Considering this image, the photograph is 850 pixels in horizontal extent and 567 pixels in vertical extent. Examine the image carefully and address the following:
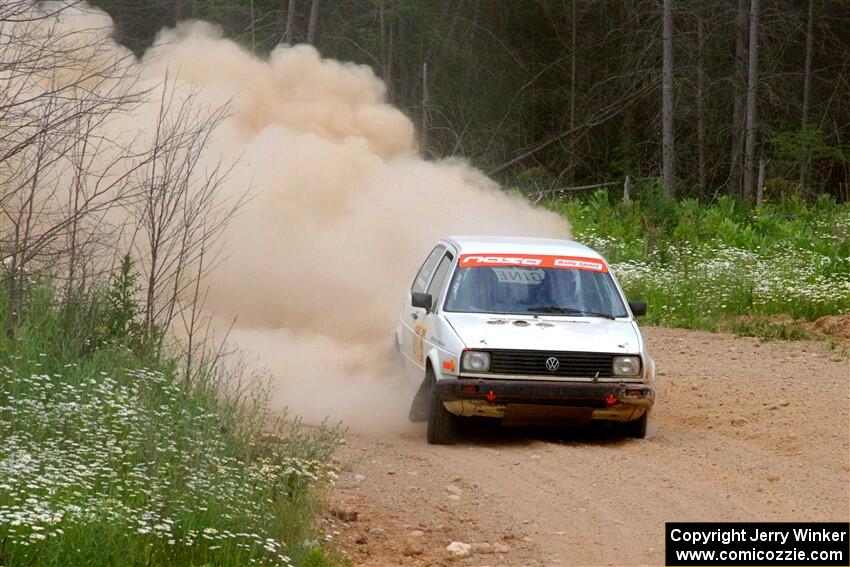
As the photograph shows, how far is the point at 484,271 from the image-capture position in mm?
12234

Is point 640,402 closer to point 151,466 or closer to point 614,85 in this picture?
point 151,466

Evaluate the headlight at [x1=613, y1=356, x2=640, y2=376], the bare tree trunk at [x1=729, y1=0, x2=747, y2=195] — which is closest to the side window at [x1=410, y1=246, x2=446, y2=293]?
the headlight at [x1=613, y1=356, x2=640, y2=376]

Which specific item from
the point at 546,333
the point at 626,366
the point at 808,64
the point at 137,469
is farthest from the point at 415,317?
the point at 808,64

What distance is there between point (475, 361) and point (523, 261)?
5.34 feet

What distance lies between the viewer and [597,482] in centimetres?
970

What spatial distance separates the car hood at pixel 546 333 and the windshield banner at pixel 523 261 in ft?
2.16

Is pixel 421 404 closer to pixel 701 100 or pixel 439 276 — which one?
pixel 439 276

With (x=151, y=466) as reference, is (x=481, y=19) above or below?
above

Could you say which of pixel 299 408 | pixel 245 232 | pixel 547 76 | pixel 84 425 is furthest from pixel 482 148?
pixel 84 425

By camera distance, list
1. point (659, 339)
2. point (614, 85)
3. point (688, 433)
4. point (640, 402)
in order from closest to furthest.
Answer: point (640, 402), point (688, 433), point (659, 339), point (614, 85)

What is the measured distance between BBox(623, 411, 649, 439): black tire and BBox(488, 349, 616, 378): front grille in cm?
73

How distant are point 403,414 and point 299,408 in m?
0.99

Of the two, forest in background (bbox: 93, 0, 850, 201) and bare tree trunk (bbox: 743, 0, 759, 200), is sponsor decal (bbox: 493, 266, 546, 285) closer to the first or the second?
bare tree trunk (bbox: 743, 0, 759, 200)

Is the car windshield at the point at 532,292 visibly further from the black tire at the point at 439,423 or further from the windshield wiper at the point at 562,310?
the black tire at the point at 439,423
